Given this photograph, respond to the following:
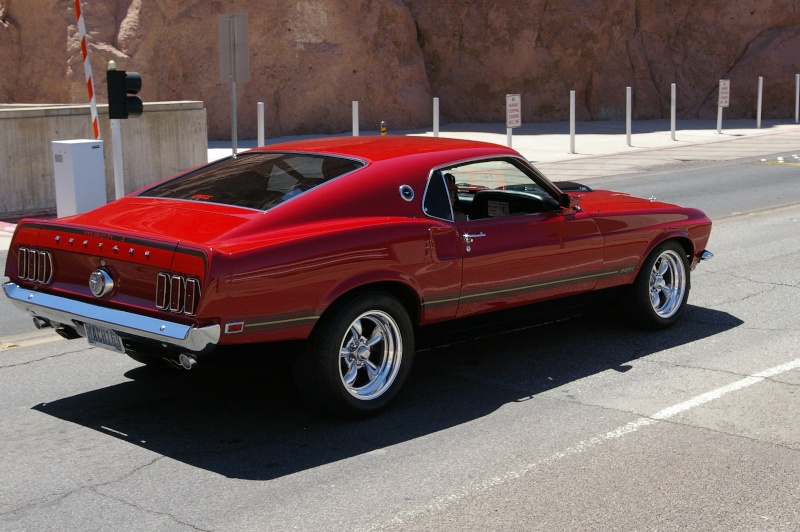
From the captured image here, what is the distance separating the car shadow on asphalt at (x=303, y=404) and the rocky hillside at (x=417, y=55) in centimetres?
1887

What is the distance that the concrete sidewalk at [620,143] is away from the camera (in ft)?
72.4

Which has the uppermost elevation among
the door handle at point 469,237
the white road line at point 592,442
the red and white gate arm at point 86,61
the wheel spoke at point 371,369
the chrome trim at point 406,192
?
the red and white gate arm at point 86,61

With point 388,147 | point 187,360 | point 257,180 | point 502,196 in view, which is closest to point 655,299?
point 502,196

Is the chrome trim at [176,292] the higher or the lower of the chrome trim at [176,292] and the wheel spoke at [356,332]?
the higher

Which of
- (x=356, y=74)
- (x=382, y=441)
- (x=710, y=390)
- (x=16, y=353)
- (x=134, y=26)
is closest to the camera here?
(x=382, y=441)

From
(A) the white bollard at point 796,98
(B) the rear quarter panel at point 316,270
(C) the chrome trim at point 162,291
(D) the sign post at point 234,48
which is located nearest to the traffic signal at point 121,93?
(D) the sign post at point 234,48

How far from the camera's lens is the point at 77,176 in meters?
13.1

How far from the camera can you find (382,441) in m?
5.52

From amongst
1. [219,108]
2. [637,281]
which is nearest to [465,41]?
[219,108]

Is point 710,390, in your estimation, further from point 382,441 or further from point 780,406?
point 382,441

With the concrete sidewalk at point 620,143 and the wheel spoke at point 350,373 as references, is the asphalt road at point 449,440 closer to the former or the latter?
the wheel spoke at point 350,373

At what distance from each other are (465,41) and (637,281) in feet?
79.5

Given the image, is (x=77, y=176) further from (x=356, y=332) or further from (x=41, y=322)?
(x=356, y=332)

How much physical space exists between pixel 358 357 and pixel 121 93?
8.63 m
